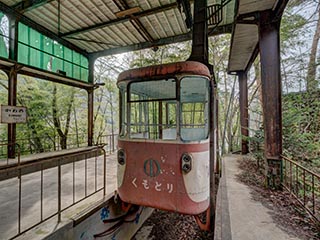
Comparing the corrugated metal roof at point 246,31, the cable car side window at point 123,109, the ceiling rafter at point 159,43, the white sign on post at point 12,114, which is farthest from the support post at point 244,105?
the white sign on post at point 12,114

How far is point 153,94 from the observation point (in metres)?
3.32

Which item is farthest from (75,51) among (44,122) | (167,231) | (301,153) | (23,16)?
(301,153)

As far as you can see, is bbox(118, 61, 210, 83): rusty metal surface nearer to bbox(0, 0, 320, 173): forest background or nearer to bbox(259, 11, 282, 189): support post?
bbox(259, 11, 282, 189): support post

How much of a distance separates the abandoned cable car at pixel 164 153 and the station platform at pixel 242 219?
35 cm

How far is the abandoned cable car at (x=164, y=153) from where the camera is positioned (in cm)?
258

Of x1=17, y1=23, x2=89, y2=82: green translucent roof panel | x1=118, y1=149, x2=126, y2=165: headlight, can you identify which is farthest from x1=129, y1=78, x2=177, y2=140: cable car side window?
x1=17, y1=23, x2=89, y2=82: green translucent roof panel

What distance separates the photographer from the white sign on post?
4566mm

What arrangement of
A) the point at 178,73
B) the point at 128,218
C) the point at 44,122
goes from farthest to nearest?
the point at 44,122, the point at 128,218, the point at 178,73

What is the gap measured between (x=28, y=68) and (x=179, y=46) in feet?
24.3

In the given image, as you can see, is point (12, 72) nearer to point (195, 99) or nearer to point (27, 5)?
point (27, 5)

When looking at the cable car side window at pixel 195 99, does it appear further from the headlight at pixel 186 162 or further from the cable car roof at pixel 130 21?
the cable car roof at pixel 130 21

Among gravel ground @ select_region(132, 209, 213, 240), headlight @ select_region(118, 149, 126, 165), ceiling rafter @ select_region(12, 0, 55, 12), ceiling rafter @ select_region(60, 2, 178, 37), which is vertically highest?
ceiling rafter @ select_region(60, 2, 178, 37)

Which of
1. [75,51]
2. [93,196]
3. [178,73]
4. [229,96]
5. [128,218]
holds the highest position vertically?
[75,51]

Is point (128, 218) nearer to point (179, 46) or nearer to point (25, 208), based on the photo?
point (25, 208)
